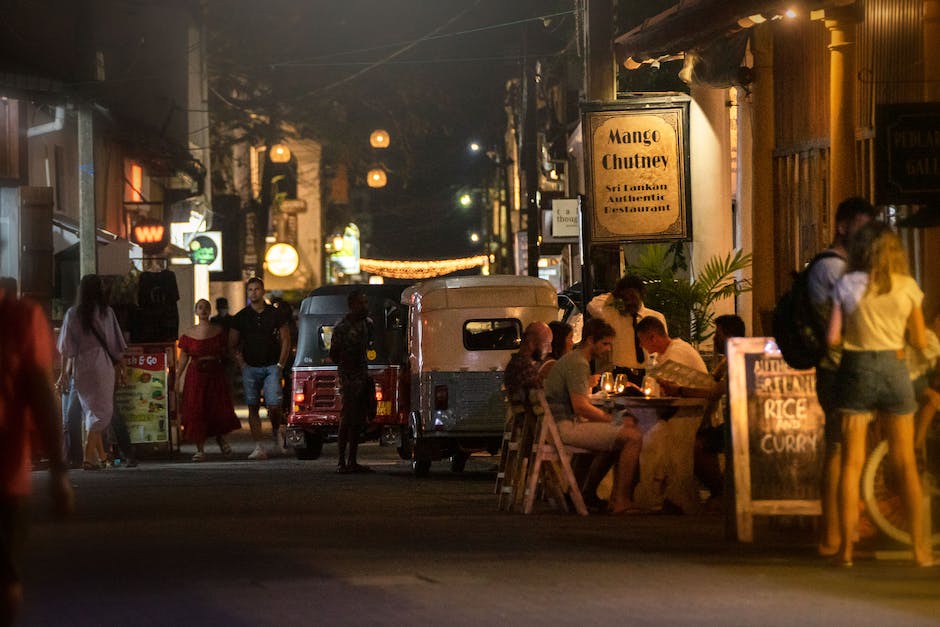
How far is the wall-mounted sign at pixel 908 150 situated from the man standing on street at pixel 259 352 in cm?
1096

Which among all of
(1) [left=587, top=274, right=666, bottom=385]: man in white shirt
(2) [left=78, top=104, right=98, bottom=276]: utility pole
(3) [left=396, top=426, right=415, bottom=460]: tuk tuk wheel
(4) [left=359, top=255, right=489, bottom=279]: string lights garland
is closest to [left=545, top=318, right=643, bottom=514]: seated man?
(1) [left=587, top=274, right=666, bottom=385]: man in white shirt

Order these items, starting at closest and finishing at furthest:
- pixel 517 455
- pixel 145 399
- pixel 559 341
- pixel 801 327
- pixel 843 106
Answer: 1. pixel 801 327
2. pixel 517 455
3. pixel 843 106
4. pixel 559 341
5. pixel 145 399

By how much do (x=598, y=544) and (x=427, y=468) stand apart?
25.6 feet

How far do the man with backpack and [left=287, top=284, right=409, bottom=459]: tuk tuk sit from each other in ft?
35.9

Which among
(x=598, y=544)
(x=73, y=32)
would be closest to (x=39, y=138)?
(x=73, y=32)

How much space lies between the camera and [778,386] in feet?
37.0

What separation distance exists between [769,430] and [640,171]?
7510mm

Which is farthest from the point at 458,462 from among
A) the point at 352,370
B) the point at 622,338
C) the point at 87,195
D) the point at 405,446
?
the point at 87,195

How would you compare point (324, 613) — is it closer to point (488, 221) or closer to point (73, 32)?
point (73, 32)

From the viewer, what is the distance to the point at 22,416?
20.9 ft

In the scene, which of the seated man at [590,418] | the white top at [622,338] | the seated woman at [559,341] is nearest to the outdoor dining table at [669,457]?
the seated man at [590,418]

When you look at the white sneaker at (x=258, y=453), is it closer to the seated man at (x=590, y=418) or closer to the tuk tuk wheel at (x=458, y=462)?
the tuk tuk wheel at (x=458, y=462)

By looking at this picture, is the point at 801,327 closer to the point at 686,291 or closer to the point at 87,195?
the point at 686,291

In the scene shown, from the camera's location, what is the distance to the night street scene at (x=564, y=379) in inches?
356
